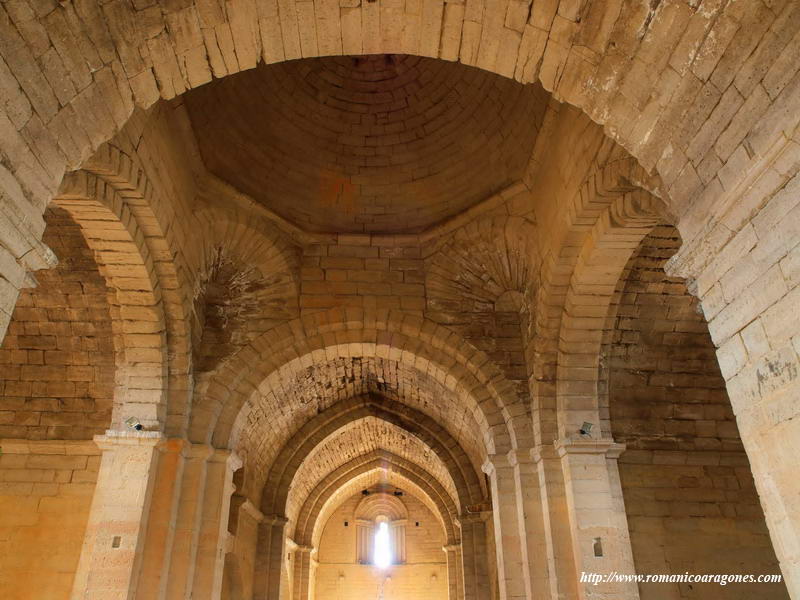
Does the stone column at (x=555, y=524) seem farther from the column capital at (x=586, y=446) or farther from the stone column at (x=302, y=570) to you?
the stone column at (x=302, y=570)

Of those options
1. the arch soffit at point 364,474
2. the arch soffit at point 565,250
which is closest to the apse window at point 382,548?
the arch soffit at point 364,474

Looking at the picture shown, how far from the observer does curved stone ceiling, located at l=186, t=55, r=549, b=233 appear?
8289 millimetres

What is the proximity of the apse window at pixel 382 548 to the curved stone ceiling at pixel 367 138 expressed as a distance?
36.6 ft

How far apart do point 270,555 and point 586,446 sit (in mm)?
6725

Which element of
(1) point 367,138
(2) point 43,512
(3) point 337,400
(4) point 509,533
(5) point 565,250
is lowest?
(4) point 509,533

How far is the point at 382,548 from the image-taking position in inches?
675

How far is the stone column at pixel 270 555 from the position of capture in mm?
10906

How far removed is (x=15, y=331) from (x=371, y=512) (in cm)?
1164

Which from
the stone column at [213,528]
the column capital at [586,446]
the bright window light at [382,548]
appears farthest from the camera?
the bright window light at [382,548]

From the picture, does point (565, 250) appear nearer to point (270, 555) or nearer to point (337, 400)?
point (337, 400)

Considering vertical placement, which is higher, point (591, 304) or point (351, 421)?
point (351, 421)

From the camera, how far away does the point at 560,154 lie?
22.4ft

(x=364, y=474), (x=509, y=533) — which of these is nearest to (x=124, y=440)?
(x=509, y=533)

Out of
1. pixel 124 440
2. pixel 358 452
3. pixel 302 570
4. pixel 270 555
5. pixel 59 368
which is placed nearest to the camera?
pixel 124 440
